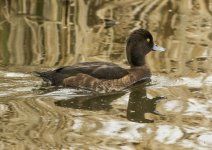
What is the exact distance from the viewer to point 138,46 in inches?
378

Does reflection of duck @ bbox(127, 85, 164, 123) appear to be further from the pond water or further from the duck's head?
the duck's head

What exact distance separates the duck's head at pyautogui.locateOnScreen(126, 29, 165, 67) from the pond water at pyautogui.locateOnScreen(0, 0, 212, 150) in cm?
28

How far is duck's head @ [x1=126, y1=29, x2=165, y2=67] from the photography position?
9.59 metres

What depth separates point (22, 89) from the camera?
342 inches

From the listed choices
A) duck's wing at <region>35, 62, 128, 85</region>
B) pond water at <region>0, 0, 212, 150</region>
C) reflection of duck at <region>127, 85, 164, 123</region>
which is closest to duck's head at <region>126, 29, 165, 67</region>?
pond water at <region>0, 0, 212, 150</region>

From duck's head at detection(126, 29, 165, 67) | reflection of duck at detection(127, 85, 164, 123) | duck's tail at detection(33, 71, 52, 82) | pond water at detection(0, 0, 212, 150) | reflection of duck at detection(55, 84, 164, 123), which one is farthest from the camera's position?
duck's head at detection(126, 29, 165, 67)

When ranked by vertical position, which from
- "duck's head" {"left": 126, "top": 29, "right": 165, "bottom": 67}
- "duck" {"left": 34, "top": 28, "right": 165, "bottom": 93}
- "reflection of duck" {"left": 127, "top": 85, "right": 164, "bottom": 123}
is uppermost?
"duck's head" {"left": 126, "top": 29, "right": 165, "bottom": 67}

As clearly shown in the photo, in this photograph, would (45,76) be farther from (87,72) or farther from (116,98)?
(116,98)

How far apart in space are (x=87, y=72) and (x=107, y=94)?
14.7 inches

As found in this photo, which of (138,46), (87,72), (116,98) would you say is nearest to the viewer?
(116,98)

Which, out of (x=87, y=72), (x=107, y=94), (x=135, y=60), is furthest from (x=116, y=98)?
(x=135, y=60)

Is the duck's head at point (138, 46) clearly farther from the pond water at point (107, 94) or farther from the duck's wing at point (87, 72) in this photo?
the duck's wing at point (87, 72)

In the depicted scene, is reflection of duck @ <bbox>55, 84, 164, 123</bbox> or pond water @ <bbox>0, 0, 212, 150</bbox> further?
reflection of duck @ <bbox>55, 84, 164, 123</bbox>

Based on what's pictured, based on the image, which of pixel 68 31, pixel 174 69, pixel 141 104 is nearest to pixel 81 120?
pixel 141 104
